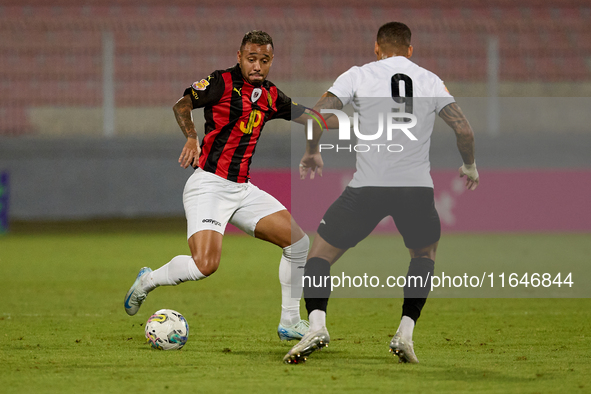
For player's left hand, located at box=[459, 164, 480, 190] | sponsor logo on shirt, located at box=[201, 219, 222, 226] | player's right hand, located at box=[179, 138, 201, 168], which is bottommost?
sponsor logo on shirt, located at box=[201, 219, 222, 226]

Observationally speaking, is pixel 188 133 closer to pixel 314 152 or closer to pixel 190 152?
pixel 190 152

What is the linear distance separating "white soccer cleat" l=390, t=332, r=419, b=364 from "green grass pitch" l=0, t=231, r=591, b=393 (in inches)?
1.8

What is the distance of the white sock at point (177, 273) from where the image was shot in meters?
→ 4.60

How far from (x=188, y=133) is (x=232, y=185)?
45 cm

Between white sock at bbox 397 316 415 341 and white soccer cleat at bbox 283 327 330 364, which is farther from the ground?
white sock at bbox 397 316 415 341

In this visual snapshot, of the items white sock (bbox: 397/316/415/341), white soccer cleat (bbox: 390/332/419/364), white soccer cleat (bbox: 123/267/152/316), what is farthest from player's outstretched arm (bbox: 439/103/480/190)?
white soccer cleat (bbox: 123/267/152/316)

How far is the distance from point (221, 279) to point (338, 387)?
5015 mm

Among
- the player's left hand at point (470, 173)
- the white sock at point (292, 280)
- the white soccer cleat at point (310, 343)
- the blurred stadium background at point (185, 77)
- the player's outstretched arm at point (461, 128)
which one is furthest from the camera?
the blurred stadium background at point (185, 77)

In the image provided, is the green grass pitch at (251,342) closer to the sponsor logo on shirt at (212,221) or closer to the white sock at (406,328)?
the white sock at (406,328)

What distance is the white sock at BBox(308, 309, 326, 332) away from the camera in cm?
398

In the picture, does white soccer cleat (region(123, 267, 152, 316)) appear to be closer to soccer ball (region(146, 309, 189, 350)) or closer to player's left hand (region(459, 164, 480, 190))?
soccer ball (region(146, 309, 189, 350))

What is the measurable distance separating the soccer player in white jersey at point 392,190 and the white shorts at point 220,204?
0.77 meters

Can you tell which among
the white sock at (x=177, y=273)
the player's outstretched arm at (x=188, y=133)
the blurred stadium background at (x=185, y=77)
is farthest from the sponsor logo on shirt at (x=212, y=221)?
the blurred stadium background at (x=185, y=77)

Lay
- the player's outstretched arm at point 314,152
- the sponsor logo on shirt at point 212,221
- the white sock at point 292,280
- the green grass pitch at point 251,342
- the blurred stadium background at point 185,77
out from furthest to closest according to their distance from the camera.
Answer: the blurred stadium background at point 185,77
the white sock at point 292,280
the sponsor logo on shirt at point 212,221
the player's outstretched arm at point 314,152
the green grass pitch at point 251,342
